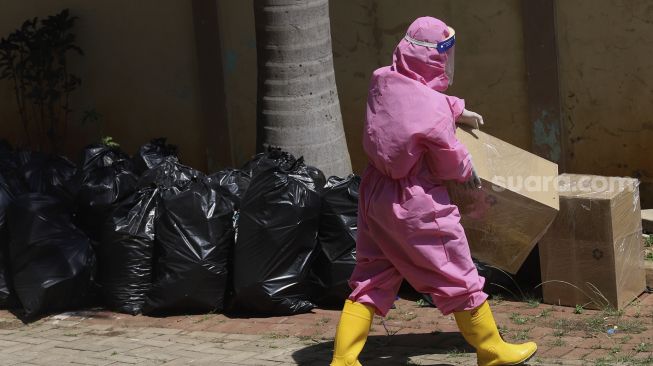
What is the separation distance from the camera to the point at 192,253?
20.1 feet

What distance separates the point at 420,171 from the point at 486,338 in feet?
2.54

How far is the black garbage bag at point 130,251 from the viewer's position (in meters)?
6.32

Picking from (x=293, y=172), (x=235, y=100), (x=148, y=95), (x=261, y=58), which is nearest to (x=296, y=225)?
(x=293, y=172)

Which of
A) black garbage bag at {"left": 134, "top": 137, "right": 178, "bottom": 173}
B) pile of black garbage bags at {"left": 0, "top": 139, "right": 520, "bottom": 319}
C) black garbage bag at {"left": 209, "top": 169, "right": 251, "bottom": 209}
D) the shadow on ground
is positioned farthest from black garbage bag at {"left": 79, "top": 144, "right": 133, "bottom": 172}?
the shadow on ground

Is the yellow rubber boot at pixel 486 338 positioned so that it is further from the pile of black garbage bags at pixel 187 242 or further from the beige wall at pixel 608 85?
the beige wall at pixel 608 85

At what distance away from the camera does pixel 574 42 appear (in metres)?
7.53

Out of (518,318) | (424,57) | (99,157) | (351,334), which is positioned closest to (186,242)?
(99,157)

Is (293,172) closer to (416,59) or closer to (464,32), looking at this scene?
(416,59)

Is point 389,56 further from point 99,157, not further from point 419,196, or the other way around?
point 419,196

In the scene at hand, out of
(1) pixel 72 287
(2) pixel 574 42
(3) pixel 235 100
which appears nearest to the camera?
(1) pixel 72 287

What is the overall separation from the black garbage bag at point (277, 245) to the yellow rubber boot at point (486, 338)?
4.93 feet

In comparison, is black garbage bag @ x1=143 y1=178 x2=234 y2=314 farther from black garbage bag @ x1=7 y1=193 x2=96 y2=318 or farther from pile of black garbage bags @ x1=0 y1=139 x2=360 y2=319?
black garbage bag @ x1=7 y1=193 x2=96 y2=318

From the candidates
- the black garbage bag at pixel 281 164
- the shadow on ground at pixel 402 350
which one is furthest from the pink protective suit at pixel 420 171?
the black garbage bag at pixel 281 164

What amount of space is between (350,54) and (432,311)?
10.0 ft
